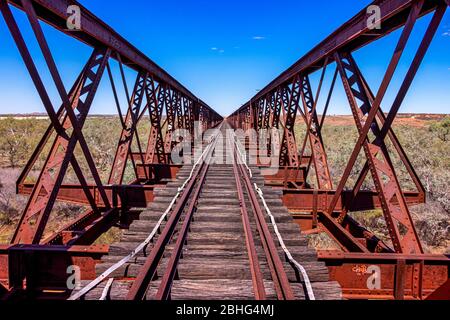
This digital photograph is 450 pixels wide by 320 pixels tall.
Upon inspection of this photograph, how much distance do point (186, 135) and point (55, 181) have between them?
15790 millimetres

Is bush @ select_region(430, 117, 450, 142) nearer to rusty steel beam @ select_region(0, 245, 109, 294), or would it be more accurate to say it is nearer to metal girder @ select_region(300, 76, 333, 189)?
metal girder @ select_region(300, 76, 333, 189)

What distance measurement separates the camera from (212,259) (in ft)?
13.8

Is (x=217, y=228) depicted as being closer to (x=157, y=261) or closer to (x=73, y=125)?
(x=157, y=261)

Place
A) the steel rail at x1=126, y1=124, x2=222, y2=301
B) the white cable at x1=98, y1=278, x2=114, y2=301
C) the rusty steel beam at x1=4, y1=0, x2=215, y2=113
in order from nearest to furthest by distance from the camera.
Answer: the white cable at x1=98, y1=278, x2=114, y2=301 < the steel rail at x1=126, y1=124, x2=222, y2=301 < the rusty steel beam at x1=4, y1=0, x2=215, y2=113

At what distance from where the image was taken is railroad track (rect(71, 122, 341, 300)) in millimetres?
3365

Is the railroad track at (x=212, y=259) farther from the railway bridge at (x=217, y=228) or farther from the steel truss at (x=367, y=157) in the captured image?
the steel truss at (x=367, y=157)

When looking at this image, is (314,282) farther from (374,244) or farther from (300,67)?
(300,67)

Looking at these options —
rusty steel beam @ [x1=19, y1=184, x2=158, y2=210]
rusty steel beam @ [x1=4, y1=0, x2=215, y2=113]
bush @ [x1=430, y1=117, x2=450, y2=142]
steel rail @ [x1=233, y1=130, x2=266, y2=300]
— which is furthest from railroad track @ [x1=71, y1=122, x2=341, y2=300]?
bush @ [x1=430, y1=117, x2=450, y2=142]

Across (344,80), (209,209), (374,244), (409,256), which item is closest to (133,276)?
(209,209)

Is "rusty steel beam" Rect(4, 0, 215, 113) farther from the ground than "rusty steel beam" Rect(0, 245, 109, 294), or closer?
farther from the ground

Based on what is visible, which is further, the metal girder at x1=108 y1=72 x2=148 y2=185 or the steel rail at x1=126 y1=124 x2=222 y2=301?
the metal girder at x1=108 y1=72 x2=148 y2=185

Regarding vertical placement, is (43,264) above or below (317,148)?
below

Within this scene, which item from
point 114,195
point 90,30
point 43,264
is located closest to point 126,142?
point 114,195

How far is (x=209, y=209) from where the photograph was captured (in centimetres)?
611
